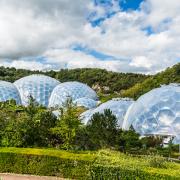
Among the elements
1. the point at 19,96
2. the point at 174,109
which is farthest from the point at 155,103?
the point at 19,96

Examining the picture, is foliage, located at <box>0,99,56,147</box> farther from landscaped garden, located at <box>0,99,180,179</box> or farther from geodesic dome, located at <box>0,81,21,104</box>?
geodesic dome, located at <box>0,81,21,104</box>

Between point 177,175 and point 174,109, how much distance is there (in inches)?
811

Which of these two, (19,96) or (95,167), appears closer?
(95,167)

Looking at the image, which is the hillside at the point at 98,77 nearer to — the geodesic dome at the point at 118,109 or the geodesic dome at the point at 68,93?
the geodesic dome at the point at 68,93

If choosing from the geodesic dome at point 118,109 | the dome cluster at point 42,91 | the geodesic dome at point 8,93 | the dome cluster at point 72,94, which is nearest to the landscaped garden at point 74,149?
the geodesic dome at point 118,109

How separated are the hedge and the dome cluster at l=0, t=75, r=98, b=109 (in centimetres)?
4218

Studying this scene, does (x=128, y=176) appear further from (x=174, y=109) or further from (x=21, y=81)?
(x=21, y=81)

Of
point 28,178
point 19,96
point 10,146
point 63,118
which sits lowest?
point 28,178

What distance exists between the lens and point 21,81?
239 feet

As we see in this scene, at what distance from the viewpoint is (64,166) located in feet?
72.1

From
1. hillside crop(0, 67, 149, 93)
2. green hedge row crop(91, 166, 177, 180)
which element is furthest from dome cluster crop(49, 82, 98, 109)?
green hedge row crop(91, 166, 177, 180)

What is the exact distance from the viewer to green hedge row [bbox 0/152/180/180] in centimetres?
1867

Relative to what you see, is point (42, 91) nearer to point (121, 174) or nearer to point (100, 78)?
point (100, 78)

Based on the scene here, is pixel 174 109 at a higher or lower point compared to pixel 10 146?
higher
